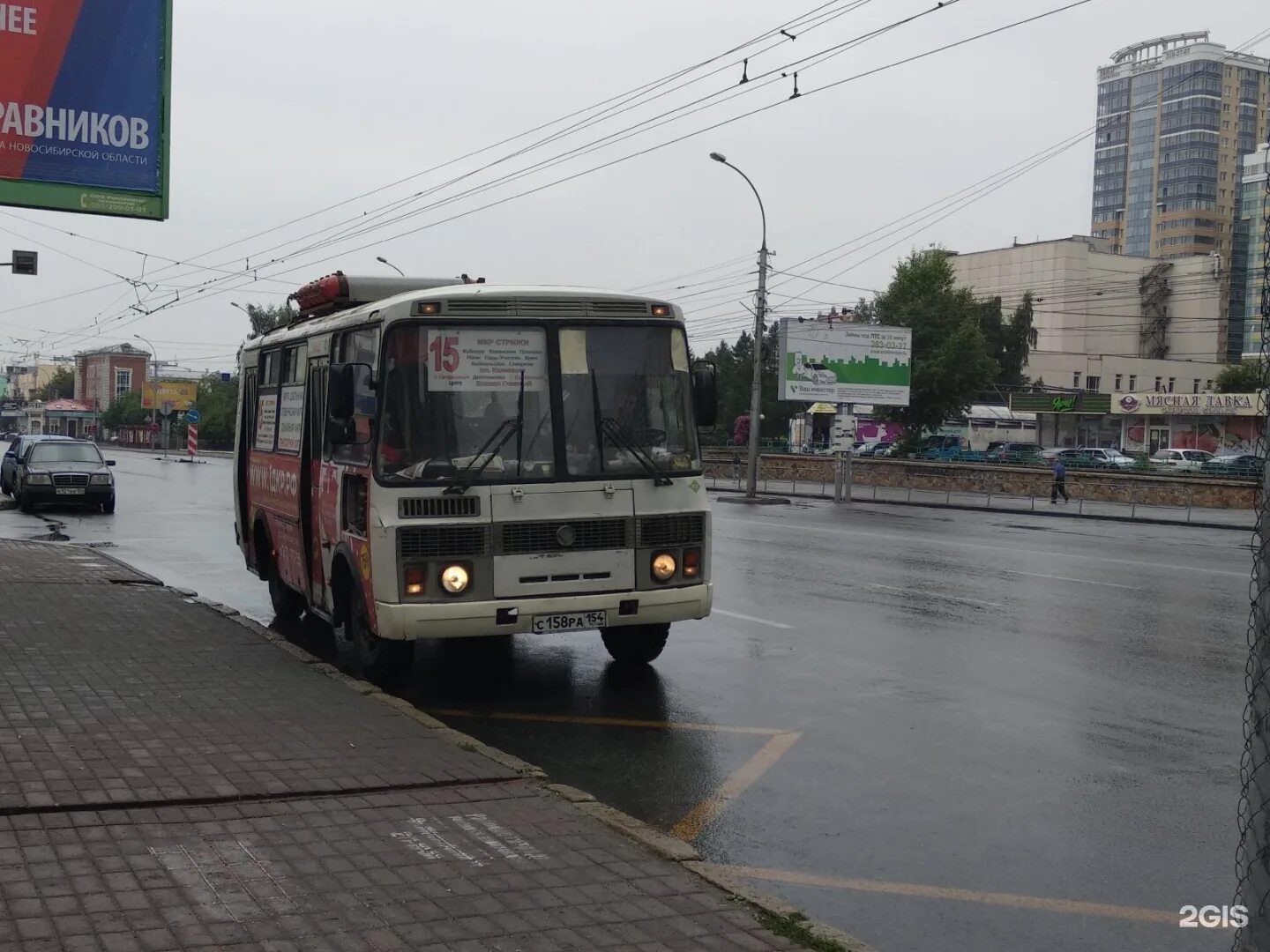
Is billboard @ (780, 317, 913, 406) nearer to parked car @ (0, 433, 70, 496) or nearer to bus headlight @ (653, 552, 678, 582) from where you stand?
parked car @ (0, 433, 70, 496)

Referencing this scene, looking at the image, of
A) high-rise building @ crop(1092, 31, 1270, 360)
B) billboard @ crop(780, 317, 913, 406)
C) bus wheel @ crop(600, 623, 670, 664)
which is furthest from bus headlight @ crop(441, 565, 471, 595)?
high-rise building @ crop(1092, 31, 1270, 360)

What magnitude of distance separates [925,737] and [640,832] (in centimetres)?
297

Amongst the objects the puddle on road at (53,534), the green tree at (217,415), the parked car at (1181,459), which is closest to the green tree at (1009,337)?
the parked car at (1181,459)

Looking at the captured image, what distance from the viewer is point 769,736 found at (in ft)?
26.6

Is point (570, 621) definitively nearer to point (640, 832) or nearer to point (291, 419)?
point (640, 832)

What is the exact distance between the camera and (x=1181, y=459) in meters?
60.3

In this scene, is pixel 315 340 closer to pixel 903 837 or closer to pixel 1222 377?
pixel 903 837

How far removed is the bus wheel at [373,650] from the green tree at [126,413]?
12564 cm

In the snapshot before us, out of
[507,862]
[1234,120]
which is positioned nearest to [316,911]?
[507,862]

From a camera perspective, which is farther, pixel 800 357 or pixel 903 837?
pixel 800 357

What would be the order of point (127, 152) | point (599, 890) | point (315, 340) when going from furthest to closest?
point (127, 152), point (315, 340), point (599, 890)

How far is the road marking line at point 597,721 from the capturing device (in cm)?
833

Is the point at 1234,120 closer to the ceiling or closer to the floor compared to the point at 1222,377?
closer to the ceiling

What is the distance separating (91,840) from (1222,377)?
9749 cm
